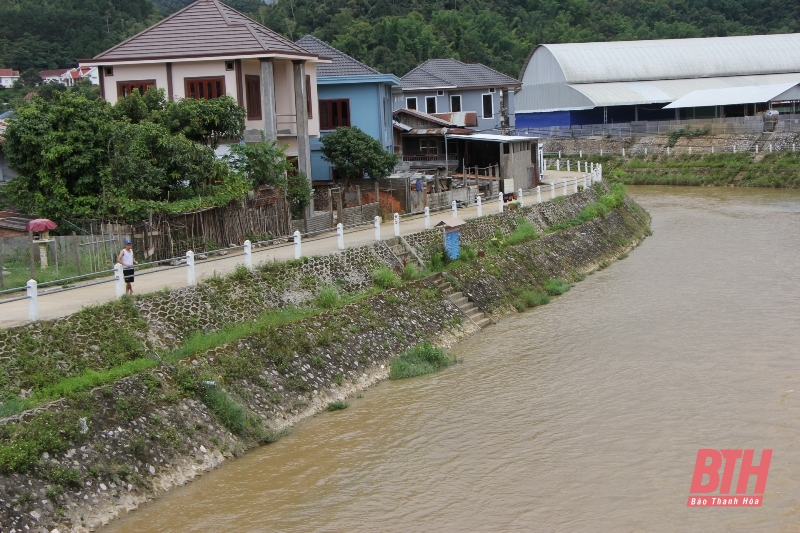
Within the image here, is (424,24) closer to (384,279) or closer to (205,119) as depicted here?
(205,119)

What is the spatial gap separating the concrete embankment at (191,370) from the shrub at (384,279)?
99mm

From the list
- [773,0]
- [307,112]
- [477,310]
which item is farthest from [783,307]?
[773,0]

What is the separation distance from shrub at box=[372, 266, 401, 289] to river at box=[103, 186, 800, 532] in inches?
92.7

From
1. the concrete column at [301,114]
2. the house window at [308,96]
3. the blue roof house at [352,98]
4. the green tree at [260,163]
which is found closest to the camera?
the green tree at [260,163]

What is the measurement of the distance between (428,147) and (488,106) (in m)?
11.5

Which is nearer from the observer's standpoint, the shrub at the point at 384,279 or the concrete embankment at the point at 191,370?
the concrete embankment at the point at 191,370

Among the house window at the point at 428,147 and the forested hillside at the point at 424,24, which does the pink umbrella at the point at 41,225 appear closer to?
the house window at the point at 428,147

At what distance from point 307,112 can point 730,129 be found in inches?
1529

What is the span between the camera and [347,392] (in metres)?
19.0

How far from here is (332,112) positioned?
3684cm

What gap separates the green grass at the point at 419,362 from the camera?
66.5 ft

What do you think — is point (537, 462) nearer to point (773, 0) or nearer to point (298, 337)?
point (298, 337)

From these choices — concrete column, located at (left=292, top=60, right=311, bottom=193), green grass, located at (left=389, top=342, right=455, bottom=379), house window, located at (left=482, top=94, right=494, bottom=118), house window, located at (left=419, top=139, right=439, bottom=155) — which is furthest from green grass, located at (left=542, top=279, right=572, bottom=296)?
house window, located at (left=482, top=94, right=494, bottom=118)

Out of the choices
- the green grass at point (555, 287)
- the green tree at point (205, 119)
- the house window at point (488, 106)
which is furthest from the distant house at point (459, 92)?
the green tree at point (205, 119)
